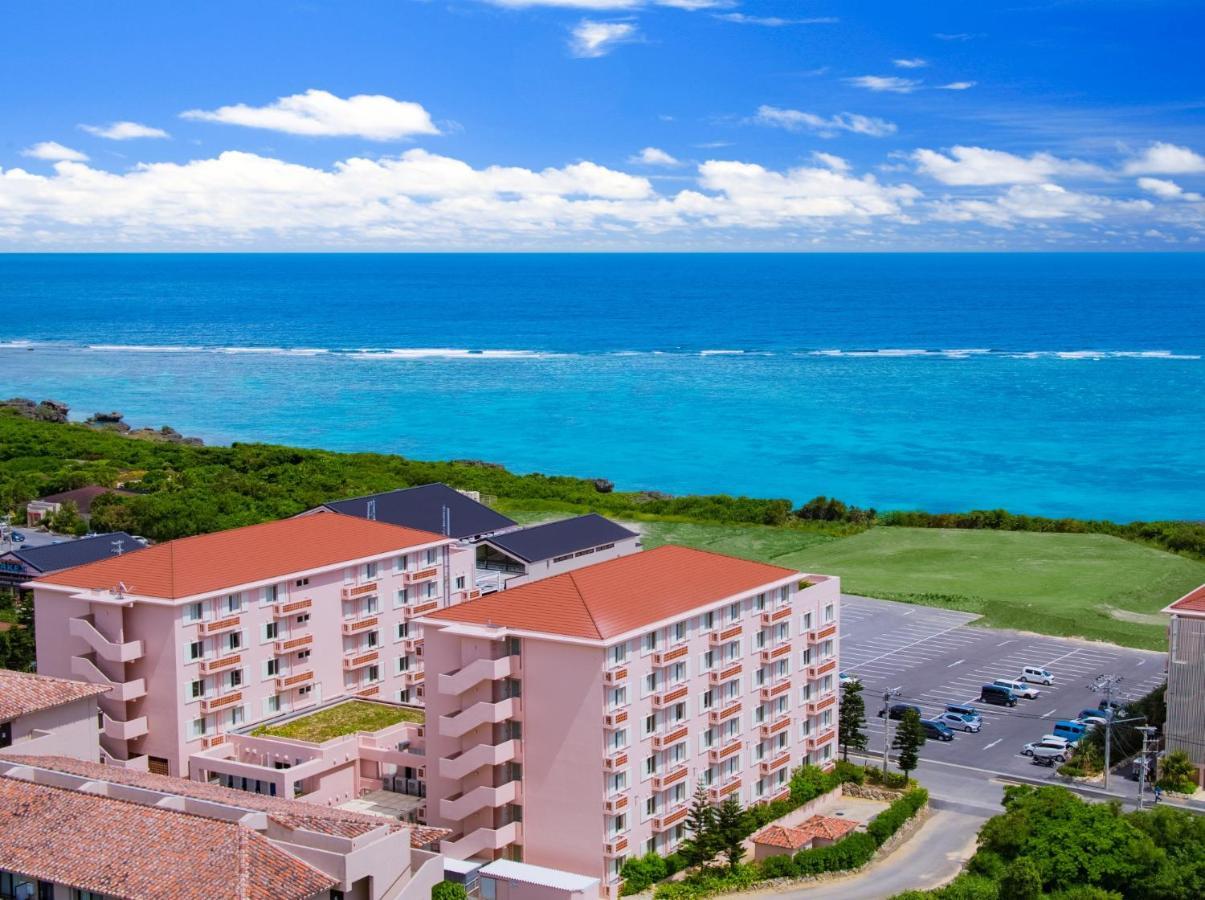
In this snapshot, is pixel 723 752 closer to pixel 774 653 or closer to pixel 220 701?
pixel 774 653

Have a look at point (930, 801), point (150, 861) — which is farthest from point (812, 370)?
point (150, 861)

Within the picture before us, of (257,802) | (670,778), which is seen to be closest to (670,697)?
(670,778)

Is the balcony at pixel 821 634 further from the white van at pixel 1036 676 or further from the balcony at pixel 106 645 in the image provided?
the balcony at pixel 106 645

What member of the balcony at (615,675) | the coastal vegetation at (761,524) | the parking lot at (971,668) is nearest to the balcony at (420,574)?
the balcony at (615,675)

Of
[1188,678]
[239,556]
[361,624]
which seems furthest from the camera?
[361,624]

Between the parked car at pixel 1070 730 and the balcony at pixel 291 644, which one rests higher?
the balcony at pixel 291 644

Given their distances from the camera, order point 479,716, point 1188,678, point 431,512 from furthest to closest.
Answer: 1. point 431,512
2. point 1188,678
3. point 479,716

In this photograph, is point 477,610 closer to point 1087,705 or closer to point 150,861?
point 150,861
